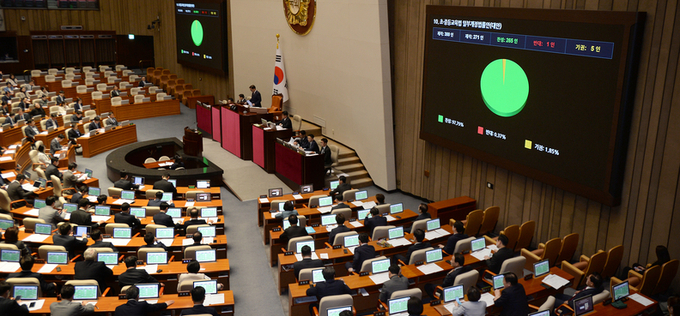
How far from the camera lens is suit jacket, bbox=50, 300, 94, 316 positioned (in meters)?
6.21

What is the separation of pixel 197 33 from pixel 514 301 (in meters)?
17.8

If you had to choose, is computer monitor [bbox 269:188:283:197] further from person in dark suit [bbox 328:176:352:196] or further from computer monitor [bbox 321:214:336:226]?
computer monitor [bbox 321:214:336:226]

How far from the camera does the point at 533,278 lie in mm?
7465

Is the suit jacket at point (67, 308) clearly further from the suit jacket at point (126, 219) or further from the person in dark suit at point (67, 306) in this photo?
the suit jacket at point (126, 219)

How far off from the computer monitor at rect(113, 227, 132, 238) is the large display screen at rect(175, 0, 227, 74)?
11.8 metres

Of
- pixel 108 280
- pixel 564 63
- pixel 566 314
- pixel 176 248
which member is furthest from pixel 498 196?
pixel 108 280

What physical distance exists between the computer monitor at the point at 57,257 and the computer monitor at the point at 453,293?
552 centimetres

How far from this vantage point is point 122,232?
347 inches

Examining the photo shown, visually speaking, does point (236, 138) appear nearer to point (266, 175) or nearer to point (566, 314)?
point (266, 175)

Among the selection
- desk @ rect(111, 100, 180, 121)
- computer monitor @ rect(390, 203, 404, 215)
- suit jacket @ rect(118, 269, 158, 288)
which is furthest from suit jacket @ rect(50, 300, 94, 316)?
desk @ rect(111, 100, 180, 121)

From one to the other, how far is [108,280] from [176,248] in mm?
1445

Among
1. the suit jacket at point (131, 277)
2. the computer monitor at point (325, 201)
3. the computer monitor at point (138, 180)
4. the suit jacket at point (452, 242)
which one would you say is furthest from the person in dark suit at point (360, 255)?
the computer monitor at point (138, 180)

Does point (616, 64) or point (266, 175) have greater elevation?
point (616, 64)

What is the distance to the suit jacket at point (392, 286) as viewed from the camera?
269 inches
